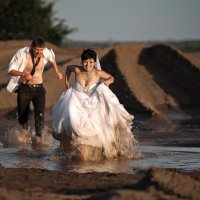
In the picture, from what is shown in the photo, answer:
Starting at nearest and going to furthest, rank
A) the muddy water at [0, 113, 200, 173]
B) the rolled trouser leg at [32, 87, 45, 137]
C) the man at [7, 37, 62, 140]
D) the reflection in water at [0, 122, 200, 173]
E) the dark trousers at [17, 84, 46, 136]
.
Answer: the reflection in water at [0, 122, 200, 173], the muddy water at [0, 113, 200, 173], the man at [7, 37, 62, 140], the dark trousers at [17, 84, 46, 136], the rolled trouser leg at [32, 87, 45, 137]

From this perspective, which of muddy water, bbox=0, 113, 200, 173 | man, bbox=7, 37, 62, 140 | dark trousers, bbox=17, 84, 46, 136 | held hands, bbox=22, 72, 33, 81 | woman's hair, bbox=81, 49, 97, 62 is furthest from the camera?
dark trousers, bbox=17, 84, 46, 136

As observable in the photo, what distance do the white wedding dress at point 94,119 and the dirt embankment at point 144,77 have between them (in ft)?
36.5

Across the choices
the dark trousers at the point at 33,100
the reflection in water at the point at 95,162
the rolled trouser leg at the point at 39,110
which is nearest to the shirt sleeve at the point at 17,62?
the dark trousers at the point at 33,100

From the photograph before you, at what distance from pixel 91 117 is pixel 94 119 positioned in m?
0.05

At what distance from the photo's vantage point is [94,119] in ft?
44.8

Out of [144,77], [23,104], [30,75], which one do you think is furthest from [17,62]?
[144,77]

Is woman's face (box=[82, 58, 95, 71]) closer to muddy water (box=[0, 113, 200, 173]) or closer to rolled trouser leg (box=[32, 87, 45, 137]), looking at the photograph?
muddy water (box=[0, 113, 200, 173])

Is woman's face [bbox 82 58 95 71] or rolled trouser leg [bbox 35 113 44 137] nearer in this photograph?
woman's face [bbox 82 58 95 71]

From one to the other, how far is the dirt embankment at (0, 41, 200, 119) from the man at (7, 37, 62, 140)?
9.11 m

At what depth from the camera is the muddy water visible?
13.2m

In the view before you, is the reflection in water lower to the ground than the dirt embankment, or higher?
lower

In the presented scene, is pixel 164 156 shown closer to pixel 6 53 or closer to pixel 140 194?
pixel 140 194

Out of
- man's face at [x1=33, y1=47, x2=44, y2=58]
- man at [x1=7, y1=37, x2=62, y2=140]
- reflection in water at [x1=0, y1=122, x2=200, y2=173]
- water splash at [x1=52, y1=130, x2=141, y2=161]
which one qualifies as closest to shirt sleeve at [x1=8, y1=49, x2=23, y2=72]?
man at [x1=7, y1=37, x2=62, y2=140]

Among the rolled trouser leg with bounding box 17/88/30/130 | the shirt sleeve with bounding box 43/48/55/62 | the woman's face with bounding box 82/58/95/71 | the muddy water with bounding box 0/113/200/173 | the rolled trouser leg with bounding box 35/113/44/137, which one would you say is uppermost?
the shirt sleeve with bounding box 43/48/55/62
